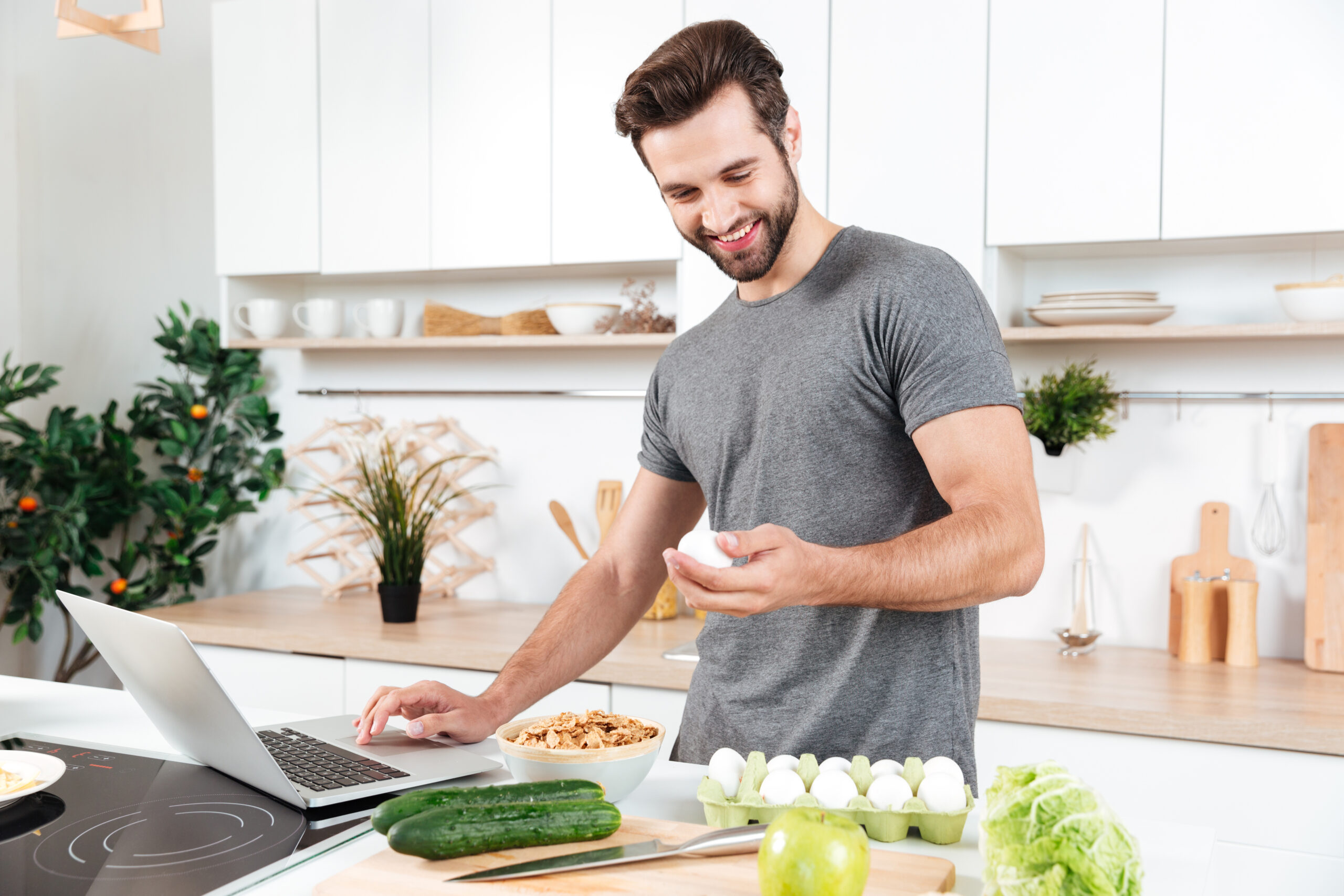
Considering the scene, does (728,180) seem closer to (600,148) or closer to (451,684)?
(600,148)

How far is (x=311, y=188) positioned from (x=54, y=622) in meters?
1.73

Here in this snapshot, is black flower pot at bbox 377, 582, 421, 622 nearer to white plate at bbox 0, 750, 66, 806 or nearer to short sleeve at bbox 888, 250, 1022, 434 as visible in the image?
white plate at bbox 0, 750, 66, 806

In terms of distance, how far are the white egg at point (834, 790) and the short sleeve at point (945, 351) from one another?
457mm

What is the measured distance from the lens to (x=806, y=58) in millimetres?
2473

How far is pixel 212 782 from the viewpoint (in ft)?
3.82

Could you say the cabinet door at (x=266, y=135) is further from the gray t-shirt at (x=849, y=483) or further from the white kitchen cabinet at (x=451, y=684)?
the gray t-shirt at (x=849, y=483)

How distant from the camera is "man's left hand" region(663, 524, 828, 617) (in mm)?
970

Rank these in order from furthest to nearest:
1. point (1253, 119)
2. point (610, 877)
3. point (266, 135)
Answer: point (266, 135), point (1253, 119), point (610, 877)

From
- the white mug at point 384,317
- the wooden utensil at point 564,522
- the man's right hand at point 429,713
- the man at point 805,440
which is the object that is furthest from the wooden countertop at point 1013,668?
the man's right hand at point 429,713

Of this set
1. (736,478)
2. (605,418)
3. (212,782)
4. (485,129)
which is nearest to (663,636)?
(605,418)

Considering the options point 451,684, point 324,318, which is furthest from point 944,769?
point 324,318

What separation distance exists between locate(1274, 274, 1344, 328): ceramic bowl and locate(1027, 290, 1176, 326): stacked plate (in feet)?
0.72

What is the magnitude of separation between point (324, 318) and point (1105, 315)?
6.50 ft

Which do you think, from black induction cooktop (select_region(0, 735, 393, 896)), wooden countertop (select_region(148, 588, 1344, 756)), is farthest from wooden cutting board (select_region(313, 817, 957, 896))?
wooden countertop (select_region(148, 588, 1344, 756))
